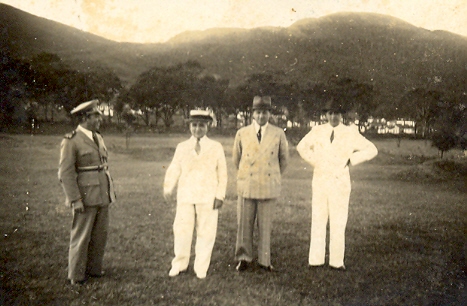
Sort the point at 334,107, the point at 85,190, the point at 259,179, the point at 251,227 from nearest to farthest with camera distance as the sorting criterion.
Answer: the point at 85,190 → the point at 259,179 → the point at 251,227 → the point at 334,107

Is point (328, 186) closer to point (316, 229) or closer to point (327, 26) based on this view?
point (316, 229)

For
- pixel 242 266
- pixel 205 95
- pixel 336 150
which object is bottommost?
pixel 242 266

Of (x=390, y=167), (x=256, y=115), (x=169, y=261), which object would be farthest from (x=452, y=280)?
(x=169, y=261)

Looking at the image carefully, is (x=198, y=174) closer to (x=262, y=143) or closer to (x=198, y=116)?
(x=198, y=116)

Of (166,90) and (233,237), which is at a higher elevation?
(166,90)

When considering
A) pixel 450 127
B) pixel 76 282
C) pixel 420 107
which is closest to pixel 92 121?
pixel 76 282

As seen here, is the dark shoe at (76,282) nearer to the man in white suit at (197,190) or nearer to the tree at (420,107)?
the man in white suit at (197,190)

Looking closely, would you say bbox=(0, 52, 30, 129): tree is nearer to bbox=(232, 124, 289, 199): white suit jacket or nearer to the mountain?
the mountain
